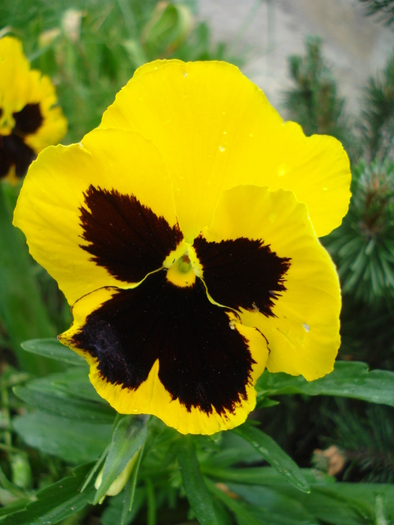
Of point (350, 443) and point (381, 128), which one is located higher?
point (381, 128)

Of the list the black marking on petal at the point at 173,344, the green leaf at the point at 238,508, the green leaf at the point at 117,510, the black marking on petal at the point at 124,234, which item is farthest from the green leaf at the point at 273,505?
the black marking on petal at the point at 124,234

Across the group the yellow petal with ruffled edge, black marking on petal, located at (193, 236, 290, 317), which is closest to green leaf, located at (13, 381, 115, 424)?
black marking on petal, located at (193, 236, 290, 317)

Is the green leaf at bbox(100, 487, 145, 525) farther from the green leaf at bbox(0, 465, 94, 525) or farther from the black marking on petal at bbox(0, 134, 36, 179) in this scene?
the black marking on petal at bbox(0, 134, 36, 179)

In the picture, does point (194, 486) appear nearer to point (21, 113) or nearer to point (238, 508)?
point (238, 508)

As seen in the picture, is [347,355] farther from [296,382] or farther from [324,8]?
[324,8]

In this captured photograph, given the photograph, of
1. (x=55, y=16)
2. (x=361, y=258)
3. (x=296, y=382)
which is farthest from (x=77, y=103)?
(x=296, y=382)
